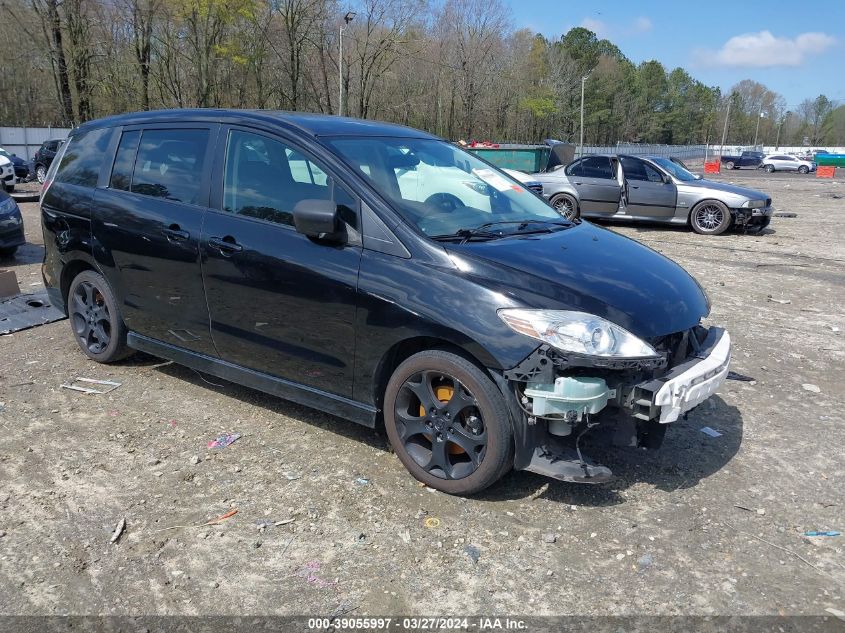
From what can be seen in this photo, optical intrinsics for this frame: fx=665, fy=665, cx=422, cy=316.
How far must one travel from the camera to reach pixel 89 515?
3.32 meters

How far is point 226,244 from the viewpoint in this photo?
404 centimetres

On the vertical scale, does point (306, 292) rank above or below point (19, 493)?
above

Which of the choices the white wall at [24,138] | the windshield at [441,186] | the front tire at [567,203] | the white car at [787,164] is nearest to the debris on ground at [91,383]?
the windshield at [441,186]

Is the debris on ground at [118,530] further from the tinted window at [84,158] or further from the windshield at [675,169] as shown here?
the windshield at [675,169]

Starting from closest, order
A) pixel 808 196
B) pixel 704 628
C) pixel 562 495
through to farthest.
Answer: pixel 704 628, pixel 562 495, pixel 808 196

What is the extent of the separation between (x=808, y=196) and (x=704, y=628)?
2760 cm

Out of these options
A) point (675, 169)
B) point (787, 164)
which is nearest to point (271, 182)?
point (675, 169)

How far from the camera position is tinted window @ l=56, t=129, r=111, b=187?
5.02 meters

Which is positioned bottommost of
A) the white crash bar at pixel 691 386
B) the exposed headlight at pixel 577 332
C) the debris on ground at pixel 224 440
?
the debris on ground at pixel 224 440

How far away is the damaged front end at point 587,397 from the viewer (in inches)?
120

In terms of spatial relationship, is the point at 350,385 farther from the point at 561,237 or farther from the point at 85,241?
the point at 85,241

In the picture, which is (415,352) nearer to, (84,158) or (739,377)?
(739,377)

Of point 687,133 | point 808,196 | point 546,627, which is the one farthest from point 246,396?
point 687,133

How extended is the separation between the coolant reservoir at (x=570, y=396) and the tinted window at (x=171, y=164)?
2579mm
